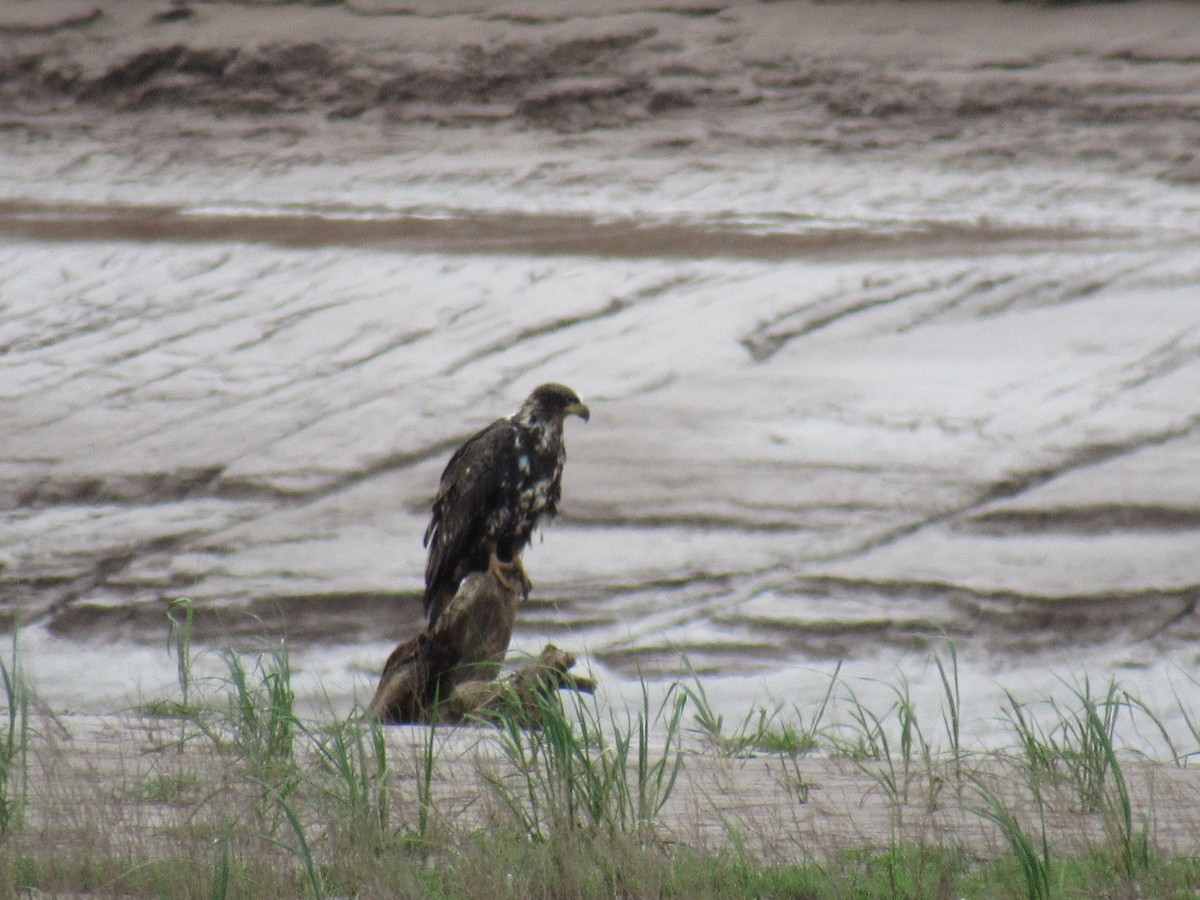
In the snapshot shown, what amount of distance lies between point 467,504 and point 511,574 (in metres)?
0.33

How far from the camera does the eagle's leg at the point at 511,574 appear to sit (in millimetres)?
6641

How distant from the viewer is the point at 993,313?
11.2 meters

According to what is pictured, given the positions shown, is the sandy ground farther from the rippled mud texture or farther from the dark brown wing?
the rippled mud texture

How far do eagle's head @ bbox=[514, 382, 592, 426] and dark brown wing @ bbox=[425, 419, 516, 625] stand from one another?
0.12m

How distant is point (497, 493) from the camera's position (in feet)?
22.5

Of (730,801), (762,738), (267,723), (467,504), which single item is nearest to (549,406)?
(467,504)

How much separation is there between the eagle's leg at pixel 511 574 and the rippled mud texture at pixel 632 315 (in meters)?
0.95

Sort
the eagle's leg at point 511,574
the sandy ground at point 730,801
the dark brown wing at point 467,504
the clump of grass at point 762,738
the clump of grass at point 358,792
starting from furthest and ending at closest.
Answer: the dark brown wing at point 467,504 < the eagle's leg at point 511,574 < the clump of grass at point 762,738 < the sandy ground at point 730,801 < the clump of grass at point 358,792

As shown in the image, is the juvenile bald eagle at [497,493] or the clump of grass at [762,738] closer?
the clump of grass at [762,738]

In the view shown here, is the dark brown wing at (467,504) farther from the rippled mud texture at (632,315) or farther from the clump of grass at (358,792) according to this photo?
the clump of grass at (358,792)

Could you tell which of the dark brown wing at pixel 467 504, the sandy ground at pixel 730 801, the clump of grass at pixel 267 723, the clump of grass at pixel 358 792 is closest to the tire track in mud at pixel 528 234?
the dark brown wing at pixel 467 504

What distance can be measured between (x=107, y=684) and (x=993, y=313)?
626 cm

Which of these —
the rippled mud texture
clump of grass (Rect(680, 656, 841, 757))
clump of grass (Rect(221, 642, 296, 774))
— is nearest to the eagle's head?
the rippled mud texture

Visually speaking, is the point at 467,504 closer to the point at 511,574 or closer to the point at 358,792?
the point at 511,574
